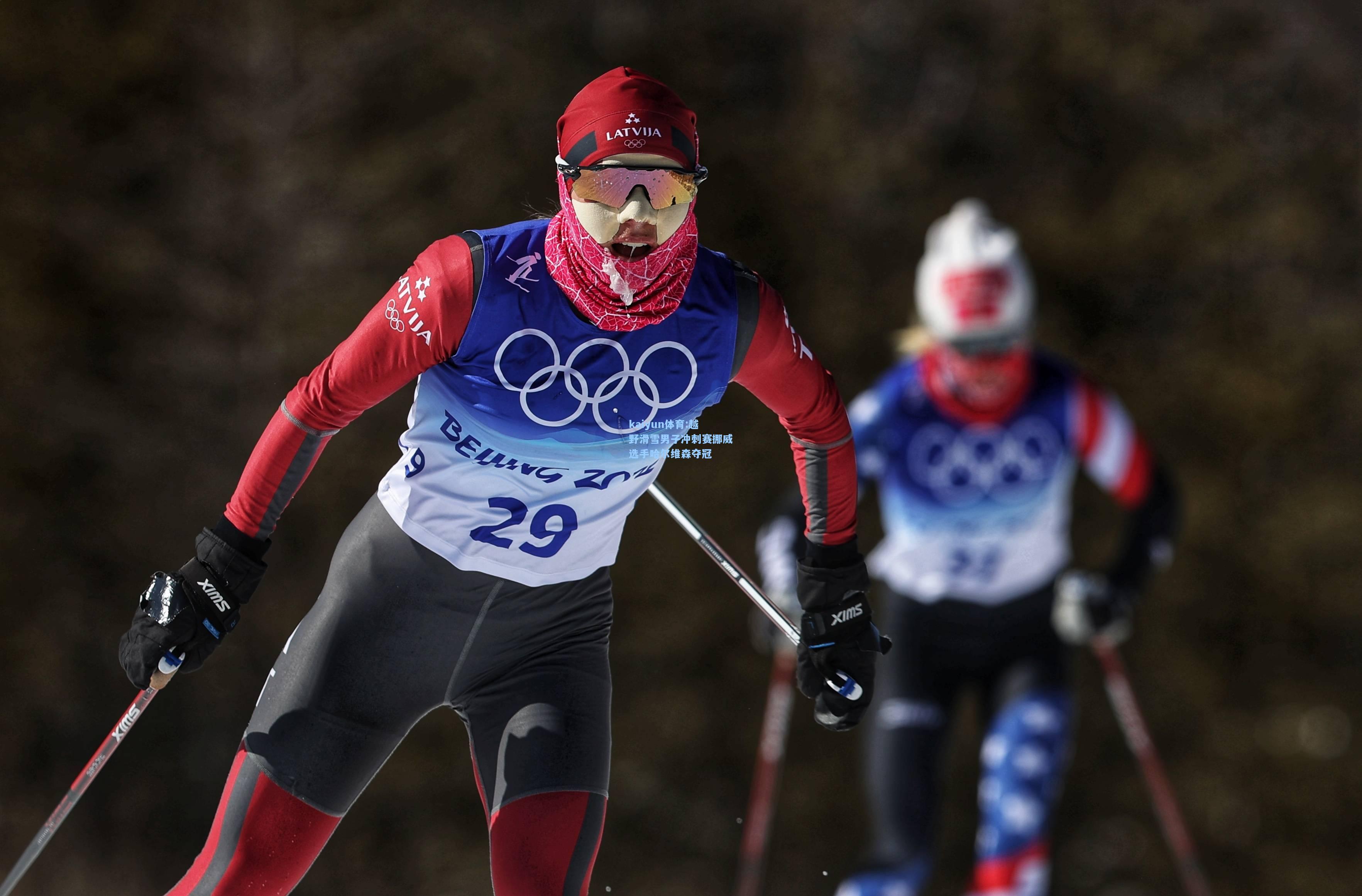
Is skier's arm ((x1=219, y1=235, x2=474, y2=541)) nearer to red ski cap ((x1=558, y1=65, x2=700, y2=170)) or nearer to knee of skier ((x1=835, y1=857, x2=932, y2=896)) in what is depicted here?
red ski cap ((x1=558, y1=65, x2=700, y2=170))

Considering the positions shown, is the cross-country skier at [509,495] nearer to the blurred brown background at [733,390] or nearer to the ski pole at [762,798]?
the ski pole at [762,798]

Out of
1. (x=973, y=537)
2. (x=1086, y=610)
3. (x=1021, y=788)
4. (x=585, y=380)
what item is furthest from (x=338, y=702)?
(x=1086, y=610)

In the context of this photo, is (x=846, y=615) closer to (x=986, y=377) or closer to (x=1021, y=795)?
(x=1021, y=795)

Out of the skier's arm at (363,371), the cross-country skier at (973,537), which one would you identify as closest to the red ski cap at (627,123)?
the skier's arm at (363,371)

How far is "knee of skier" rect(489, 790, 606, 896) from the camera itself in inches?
97.5

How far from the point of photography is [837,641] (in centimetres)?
280

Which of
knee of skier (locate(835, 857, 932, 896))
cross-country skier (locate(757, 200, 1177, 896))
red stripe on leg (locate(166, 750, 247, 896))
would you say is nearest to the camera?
red stripe on leg (locate(166, 750, 247, 896))

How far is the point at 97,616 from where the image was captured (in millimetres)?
7738

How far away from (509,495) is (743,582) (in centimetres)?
59

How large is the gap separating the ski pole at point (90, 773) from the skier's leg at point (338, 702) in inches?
7.9

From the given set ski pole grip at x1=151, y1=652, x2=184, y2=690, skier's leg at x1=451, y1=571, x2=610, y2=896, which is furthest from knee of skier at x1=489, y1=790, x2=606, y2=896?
ski pole grip at x1=151, y1=652, x2=184, y2=690

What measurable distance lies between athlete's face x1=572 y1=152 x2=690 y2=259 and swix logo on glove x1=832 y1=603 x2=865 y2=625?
874 millimetres

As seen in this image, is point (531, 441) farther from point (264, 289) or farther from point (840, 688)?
point (264, 289)

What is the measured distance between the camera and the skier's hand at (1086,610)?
15.3ft
